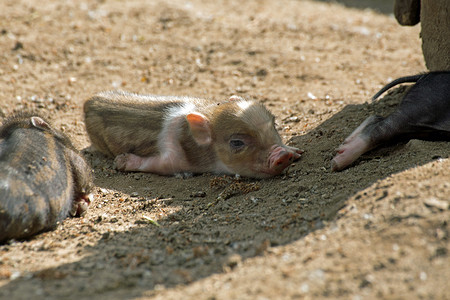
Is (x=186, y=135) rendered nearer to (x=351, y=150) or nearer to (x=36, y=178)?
(x=351, y=150)

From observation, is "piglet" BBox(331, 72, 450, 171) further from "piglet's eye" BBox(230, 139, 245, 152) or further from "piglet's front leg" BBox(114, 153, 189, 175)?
"piglet's front leg" BBox(114, 153, 189, 175)

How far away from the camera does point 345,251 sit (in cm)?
325

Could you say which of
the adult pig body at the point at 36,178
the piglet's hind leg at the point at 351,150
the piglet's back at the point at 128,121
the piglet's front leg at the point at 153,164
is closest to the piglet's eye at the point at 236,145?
the piglet's front leg at the point at 153,164

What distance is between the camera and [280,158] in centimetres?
525

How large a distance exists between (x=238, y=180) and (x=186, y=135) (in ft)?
2.69

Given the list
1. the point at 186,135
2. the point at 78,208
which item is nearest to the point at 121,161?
the point at 186,135

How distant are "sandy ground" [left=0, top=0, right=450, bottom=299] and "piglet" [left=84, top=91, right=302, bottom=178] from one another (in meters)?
0.19

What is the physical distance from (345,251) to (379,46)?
6829mm

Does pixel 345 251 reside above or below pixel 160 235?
above

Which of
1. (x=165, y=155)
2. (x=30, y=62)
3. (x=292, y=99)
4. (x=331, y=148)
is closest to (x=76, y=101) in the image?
(x=30, y=62)

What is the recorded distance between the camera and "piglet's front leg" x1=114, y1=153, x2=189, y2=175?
19.4 feet

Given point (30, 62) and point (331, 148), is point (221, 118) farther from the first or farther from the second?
point (30, 62)

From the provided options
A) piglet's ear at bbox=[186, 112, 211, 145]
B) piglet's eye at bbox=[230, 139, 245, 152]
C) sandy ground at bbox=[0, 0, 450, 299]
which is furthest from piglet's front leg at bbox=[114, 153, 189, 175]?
piglet's eye at bbox=[230, 139, 245, 152]

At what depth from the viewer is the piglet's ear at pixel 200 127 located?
5.71 m
